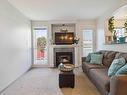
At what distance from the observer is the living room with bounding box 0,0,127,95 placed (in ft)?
15.2

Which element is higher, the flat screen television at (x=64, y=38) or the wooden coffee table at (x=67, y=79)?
the flat screen television at (x=64, y=38)

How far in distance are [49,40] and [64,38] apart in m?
0.76

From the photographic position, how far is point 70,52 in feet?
29.2

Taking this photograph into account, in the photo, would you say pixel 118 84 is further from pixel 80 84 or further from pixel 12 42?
pixel 12 42

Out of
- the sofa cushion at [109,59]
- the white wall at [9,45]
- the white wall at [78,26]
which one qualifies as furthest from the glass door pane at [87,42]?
the white wall at [9,45]

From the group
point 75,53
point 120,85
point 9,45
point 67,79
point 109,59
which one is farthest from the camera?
point 75,53

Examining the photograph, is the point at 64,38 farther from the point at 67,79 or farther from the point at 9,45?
the point at 67,79

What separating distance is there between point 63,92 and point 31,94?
2.48 feet

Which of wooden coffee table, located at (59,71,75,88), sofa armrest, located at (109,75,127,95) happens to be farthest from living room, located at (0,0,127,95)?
sofa armrest, located at (109,75,127,95)

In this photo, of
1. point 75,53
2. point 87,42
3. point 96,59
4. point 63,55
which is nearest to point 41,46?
point 63,55

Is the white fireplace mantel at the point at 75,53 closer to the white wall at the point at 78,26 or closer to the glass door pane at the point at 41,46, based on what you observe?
the white wall at the point at 78,26

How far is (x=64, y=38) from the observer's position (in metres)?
8.91

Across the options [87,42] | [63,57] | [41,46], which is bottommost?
[63,57]

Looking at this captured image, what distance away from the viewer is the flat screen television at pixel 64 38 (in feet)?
29.2
